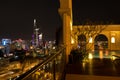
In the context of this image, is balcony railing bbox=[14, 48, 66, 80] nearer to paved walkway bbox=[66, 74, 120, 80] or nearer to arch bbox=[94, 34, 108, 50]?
paved walkway bbox=[66, 74, 120, 80]

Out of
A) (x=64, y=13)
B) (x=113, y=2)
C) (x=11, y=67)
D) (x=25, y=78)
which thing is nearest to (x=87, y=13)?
(x=113, y=2)

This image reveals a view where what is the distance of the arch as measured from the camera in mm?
19127

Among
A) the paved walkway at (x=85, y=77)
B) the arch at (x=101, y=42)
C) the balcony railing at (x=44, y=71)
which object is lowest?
the paved walkway at (x=85, y=77)

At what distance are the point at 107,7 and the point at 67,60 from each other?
13910mm

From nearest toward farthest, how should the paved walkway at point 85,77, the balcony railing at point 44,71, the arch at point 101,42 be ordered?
the balcony railing at point 44,71, the paved walkway at point 85,77, the arch at point 101,42

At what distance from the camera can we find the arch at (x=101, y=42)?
19.1 meters

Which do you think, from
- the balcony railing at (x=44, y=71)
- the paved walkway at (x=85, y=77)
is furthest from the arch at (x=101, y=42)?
the balcony railing at (x=44, y=71)

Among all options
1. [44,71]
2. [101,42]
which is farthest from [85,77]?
[101,42]

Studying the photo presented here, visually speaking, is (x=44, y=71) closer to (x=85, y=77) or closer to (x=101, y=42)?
(x=85, y=77)

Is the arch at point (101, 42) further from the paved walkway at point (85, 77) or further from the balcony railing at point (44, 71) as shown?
the balcony railing at point (44, 71)

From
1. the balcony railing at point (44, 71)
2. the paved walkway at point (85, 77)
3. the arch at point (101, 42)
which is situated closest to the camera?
the balcony railing at point (44, 71)

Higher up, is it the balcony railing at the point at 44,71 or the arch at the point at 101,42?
the arch at the point at 101,42

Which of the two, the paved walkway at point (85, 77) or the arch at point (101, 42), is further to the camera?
the arch at point (101, 42)

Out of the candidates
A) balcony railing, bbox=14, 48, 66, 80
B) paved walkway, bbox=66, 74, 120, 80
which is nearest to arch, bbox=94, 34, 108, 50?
paved walkway, bbox=66, 74, 120, 80
